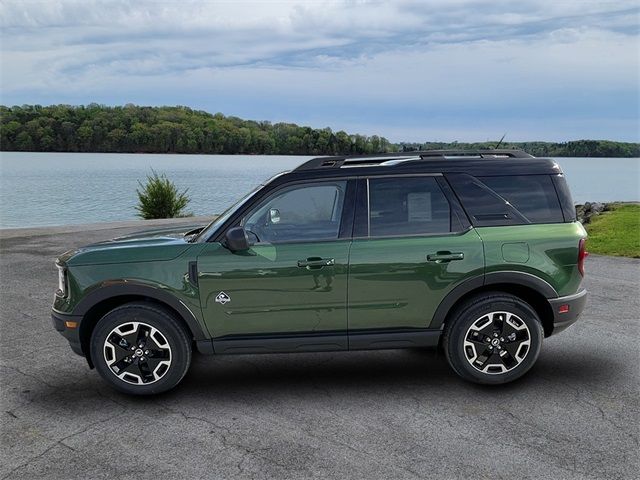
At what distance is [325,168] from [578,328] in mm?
3622

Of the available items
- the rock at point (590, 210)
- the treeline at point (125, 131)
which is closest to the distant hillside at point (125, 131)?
the treeline at point (125, 131)

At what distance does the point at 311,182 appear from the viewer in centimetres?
501

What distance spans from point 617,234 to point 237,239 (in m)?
12.1

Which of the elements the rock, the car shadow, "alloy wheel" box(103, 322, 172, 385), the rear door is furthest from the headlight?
the rock

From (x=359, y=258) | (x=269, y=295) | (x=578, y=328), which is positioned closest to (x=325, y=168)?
(x=359, y=258)

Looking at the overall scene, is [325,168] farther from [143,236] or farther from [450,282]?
[143,236]

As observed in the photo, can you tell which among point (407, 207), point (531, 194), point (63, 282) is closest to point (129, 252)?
point (63, 282)

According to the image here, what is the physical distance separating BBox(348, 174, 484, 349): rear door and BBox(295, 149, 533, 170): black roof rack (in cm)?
28

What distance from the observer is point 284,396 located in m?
4.89

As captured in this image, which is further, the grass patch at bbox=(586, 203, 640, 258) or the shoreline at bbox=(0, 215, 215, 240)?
the shoreline at bbox=(0, 215, 215, 240)

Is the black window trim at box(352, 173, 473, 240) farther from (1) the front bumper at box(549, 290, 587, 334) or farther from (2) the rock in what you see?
(2) the rock

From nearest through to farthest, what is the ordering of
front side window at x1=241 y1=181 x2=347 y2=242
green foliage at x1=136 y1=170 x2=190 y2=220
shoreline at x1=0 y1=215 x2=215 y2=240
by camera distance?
1. front side window at x1=241 y1=181 x2=347 y2=242
2. shoreline at x1=0 y1=215 x2=215 y2=240
3. green foliage at x1=136 y1=170 x2=190 y2=220

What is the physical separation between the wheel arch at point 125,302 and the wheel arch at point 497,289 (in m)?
1.90

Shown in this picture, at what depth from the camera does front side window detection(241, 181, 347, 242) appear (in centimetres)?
489
